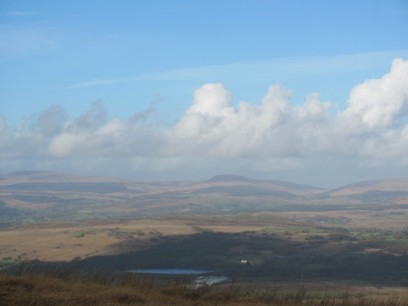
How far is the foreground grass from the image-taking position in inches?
693

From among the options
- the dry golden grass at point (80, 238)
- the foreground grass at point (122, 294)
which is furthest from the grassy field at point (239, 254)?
the foreground grass at point (122, 294)

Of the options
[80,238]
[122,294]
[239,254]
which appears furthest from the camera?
[80,238]

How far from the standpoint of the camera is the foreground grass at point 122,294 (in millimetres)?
17609

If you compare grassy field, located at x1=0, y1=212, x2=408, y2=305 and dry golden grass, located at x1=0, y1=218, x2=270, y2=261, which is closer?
grassy field, located at x1=0, y1=212, x2=408, y2=305

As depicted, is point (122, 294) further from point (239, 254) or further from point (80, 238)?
point (80, 238)


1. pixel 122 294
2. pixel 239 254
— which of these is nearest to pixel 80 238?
pixel 239 254

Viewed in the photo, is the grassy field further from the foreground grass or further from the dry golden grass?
the foreground grass

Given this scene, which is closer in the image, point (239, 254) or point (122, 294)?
point (122, 294)

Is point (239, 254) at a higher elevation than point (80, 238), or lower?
lower

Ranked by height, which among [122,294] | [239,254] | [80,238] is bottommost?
[239,254]

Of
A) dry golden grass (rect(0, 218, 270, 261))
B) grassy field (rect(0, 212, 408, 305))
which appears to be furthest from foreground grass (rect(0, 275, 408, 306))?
dry golden grass (rect(0, 218, 270, 261))

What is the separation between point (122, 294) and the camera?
736 inches

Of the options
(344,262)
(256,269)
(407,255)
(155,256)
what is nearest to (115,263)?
(155,256)

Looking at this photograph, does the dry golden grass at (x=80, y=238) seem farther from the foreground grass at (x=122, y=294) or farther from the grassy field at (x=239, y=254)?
the foreground grass at (x=122, y=294)
